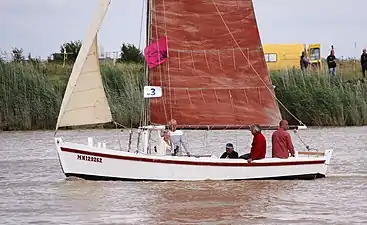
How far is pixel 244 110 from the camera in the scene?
2402cm

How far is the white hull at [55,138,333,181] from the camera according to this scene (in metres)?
21.9

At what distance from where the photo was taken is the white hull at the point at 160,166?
71.7ft

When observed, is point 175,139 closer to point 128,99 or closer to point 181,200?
point 181,200

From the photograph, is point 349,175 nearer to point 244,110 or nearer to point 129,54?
point 244,110

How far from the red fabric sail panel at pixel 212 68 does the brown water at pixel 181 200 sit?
7.52ft

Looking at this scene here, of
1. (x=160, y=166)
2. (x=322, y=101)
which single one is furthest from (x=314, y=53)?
(x=160, y=166)

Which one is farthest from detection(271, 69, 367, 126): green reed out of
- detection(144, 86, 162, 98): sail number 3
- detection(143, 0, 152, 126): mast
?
detection(144, 86, 162, 98): sail number 3

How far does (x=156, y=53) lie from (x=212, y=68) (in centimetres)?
145

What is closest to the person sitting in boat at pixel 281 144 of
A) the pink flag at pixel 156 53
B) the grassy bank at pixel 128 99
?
the pink flag at pixel 156 53

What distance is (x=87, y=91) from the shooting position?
74.8 ft

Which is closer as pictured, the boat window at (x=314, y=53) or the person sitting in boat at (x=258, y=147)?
the person sitting in boat at (x=258, y=147)

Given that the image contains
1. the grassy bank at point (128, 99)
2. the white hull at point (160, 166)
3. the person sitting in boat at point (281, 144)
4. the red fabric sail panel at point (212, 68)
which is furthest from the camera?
the grassy bank at point (128, 99)

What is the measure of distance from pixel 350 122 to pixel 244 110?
1768cm

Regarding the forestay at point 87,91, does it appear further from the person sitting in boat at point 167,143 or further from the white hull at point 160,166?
the person sitting in boat at point 167,143
